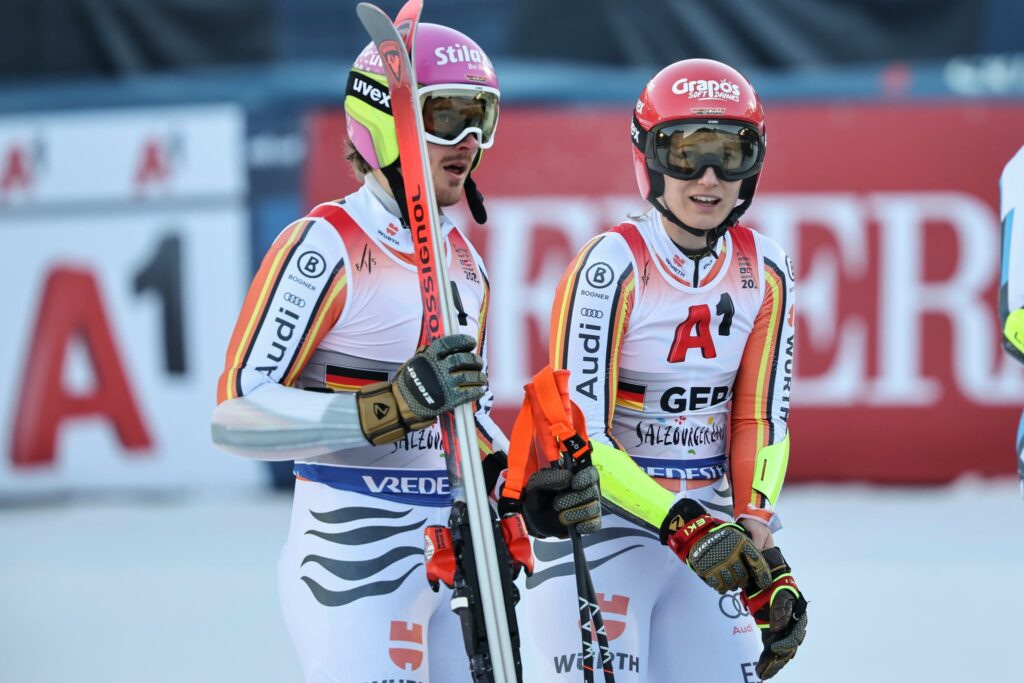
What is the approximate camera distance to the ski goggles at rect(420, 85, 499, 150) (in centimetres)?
301

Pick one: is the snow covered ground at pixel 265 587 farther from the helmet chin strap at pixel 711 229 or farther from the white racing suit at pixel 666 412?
the helmet chin strap at pixel 711 229

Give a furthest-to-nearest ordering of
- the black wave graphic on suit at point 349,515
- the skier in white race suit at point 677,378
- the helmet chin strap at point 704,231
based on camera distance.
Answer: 1. the helmet chin strap at point 704,231
2. the skier in white race suit at point 677,378
3. the black wave graphic on suit at point 349,515

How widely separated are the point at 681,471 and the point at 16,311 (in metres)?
5.87

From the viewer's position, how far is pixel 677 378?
345 cm

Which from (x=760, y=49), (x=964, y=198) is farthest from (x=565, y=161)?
(x=964, y=198)

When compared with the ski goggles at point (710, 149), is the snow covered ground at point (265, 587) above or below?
below

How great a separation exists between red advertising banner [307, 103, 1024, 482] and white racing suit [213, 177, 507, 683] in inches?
194

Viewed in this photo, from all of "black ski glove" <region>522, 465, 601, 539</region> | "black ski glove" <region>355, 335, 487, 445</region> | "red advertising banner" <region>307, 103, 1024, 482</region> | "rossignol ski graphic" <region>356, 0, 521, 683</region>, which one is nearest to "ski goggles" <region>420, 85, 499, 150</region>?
"rossignol ski graphic" <region>356, 0, 521, 683</region>

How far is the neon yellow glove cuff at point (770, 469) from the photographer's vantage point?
337cm

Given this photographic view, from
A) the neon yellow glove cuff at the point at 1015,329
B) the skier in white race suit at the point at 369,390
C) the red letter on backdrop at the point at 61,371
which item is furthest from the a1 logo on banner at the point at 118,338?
the neon yellow glove cuff at the point at 1015,329

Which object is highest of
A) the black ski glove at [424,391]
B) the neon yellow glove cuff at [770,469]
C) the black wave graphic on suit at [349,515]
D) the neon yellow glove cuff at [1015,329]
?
the neon yellow glove cuff at [1015,329]

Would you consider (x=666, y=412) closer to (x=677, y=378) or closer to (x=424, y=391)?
(x=677, y=378)

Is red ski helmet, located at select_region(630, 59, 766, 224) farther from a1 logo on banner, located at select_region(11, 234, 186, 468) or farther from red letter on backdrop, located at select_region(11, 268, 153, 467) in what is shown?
red letter on backdrop, located at select_region(11, 268, 153, 467)

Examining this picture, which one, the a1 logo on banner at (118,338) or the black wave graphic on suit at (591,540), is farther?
the a1 logo on banner at (118,338)
